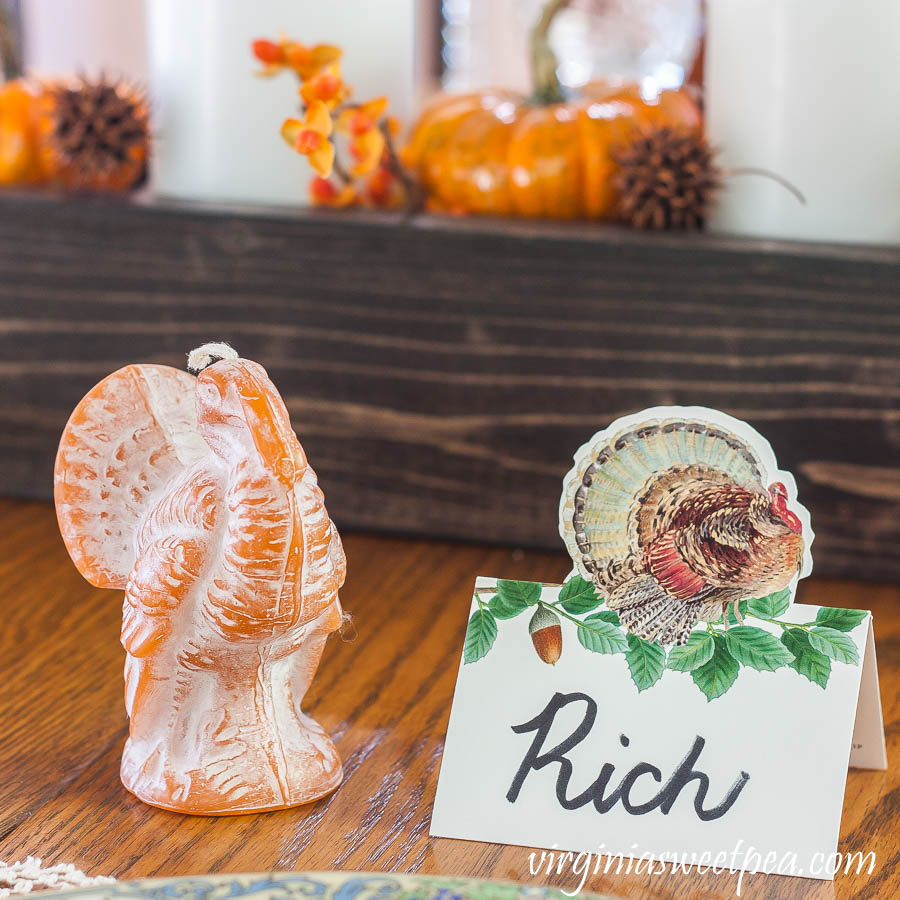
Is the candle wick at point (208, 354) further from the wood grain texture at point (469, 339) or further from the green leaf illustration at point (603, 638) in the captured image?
the wood grain texture at point (469, 339)

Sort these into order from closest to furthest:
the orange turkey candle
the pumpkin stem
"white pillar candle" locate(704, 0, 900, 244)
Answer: the orange turkey candle, "white pillar candle" locate(704, 0, 900, 244), the pumpkin stem

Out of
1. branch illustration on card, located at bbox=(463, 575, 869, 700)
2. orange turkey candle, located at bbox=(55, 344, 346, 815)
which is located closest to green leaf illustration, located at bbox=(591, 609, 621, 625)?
branch illustration on card, located at bbox=(463, 575, 869, 700)

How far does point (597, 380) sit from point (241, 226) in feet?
0.79

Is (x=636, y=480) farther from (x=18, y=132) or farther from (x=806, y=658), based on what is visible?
(x=18, y=132)

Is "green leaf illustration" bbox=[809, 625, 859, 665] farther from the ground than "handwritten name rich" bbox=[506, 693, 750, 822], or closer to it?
farther from the ground

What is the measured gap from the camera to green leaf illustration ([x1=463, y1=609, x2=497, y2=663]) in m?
0.52

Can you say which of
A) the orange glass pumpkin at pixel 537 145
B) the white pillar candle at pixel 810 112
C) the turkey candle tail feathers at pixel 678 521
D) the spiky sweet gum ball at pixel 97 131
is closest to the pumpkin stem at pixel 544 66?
the orange glass pumpkin at pixel 537 145

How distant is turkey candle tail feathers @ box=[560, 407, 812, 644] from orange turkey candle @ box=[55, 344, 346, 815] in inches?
4.1

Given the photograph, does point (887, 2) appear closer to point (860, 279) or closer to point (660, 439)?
point (860, 279)

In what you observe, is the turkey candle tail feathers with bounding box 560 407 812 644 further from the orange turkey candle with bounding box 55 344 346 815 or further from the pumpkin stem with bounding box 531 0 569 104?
the pumpkin stem with bounding box 531 0 569 104

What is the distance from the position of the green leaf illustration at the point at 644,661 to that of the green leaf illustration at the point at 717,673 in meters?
0.01

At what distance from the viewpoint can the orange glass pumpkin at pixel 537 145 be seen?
0.80 metres

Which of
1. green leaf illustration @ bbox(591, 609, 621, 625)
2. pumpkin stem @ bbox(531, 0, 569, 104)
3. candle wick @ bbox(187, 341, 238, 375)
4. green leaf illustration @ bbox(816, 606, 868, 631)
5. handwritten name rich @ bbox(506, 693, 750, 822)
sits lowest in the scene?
handwritten name rich @ bbox(506, 693, 750, 822)

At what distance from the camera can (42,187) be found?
889 mm
